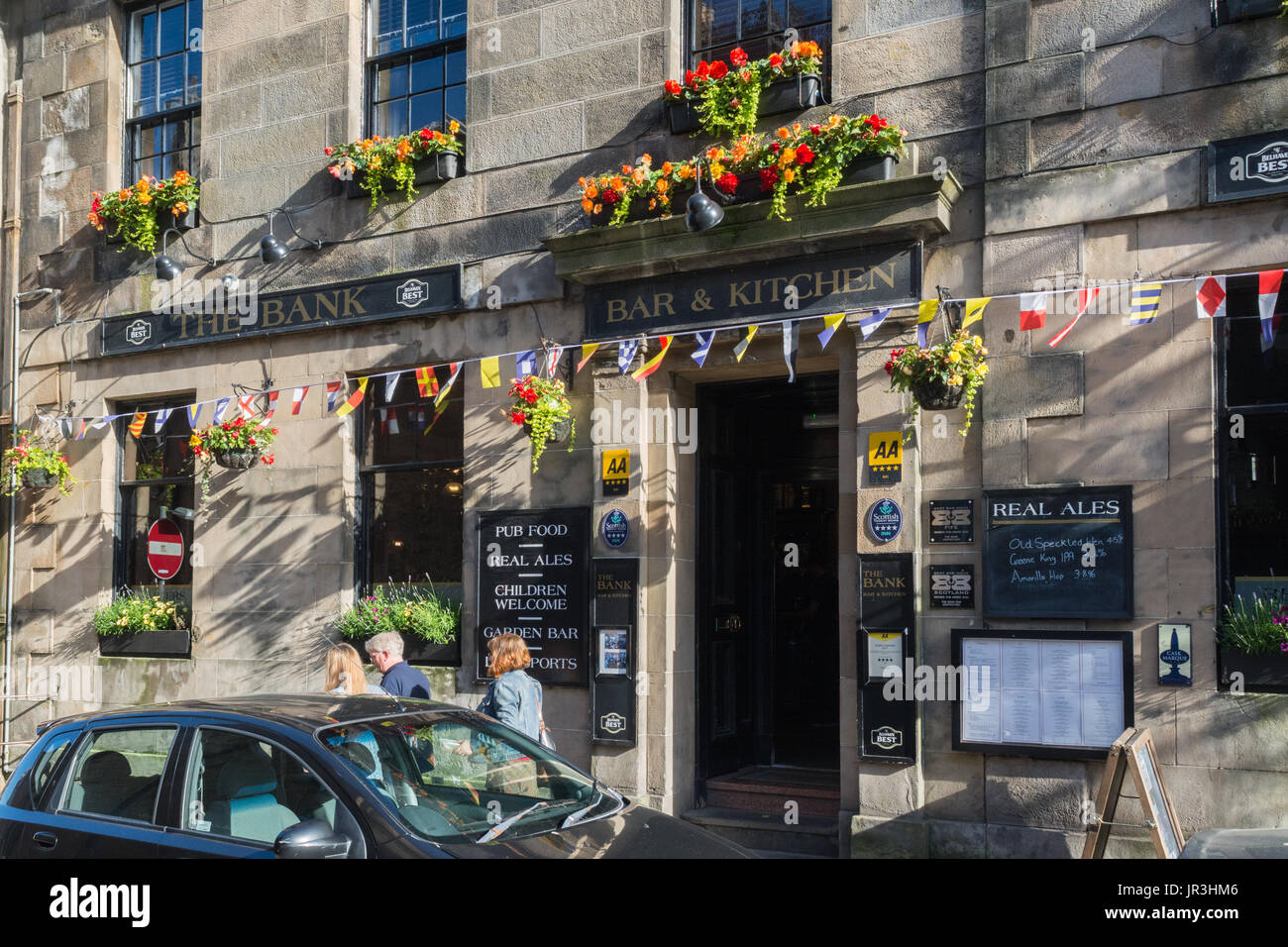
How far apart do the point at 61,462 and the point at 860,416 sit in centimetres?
839

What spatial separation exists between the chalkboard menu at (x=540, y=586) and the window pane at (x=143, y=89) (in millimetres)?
6502

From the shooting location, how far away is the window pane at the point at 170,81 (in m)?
12.7

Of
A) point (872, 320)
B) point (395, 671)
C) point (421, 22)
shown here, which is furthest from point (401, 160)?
point (395, 671)

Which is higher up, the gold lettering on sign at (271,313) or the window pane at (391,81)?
the window pane at (391,81)

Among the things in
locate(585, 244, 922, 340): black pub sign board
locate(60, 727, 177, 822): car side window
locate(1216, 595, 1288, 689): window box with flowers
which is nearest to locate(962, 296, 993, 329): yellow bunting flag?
locate(585, 244, 922, 340): black pub sign board

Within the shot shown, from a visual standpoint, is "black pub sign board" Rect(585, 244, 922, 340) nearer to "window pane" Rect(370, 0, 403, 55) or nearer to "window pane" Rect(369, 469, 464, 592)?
"window pane" Rect(369, 469, 464, 592)

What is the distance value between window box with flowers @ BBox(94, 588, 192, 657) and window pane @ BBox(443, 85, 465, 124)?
5490mm

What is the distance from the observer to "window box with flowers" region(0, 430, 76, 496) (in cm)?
1216

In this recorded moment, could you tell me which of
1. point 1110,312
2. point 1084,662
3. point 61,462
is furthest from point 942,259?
point 61,462

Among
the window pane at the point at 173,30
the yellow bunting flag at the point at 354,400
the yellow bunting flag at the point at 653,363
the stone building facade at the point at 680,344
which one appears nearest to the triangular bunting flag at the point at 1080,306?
the stone building facade at the point at 680,344

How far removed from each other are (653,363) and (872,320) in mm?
1780

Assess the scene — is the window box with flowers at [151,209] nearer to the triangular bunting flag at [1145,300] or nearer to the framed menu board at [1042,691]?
the framed menu board at [1042,691]

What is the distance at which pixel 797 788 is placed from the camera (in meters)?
9.57

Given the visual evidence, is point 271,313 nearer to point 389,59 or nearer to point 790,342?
point 389,59
